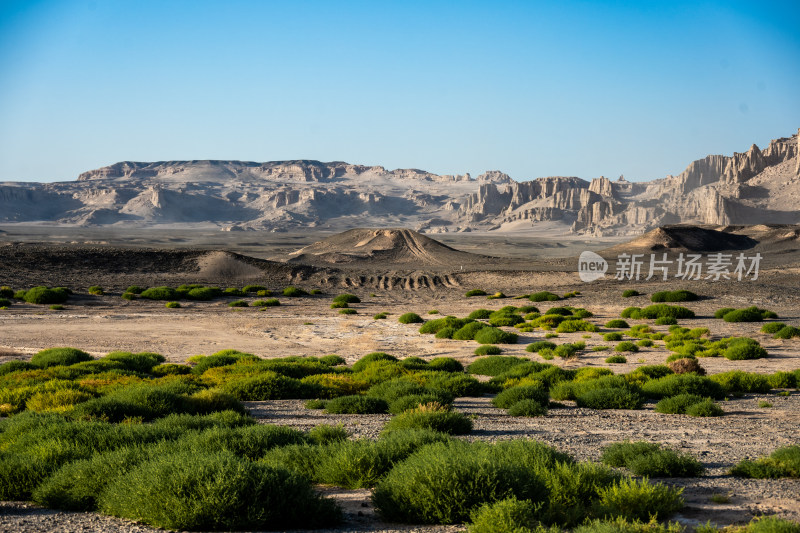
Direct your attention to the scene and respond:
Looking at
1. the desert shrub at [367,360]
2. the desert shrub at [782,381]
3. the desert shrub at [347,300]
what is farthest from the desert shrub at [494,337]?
the desert shrub at [347,300]

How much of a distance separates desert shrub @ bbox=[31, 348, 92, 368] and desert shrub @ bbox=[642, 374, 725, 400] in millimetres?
18176

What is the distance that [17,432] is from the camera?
1076 centimetres

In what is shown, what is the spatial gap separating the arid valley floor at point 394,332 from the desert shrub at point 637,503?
20 centimetres

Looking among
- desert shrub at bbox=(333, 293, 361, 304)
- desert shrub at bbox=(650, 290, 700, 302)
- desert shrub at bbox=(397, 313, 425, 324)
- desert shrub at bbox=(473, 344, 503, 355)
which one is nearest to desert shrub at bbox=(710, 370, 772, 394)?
desert shrub at bbox=(473, 344, 503, 355)

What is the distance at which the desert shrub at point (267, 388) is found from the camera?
17.2 meters

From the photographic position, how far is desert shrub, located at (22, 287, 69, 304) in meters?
47.0

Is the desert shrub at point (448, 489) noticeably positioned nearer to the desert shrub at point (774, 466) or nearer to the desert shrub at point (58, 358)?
the desert shrub at point (774, 466)

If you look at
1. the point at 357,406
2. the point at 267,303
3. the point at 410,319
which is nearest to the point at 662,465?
the point at 357,406

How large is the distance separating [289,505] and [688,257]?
8939cm

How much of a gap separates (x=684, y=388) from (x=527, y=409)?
4.63 meters

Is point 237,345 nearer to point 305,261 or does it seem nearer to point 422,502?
point 422,502

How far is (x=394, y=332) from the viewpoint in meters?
35.0

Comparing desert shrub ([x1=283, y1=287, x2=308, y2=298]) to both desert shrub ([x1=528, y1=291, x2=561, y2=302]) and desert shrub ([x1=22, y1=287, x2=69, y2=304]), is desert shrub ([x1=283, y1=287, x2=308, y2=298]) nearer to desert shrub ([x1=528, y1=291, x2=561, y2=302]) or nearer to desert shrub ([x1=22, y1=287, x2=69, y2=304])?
desert shrub ([x1=22, y1=287, x2=69, y2=304])

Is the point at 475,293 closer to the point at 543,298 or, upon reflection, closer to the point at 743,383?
the point at 543,298
